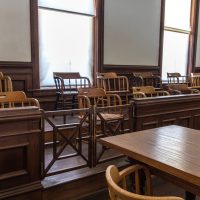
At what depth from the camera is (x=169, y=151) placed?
1423 millimetres

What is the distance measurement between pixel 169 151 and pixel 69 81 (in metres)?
3.03

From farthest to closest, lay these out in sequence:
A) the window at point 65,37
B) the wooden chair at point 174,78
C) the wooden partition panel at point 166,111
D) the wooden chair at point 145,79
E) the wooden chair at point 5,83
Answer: the wooden chair at point 174,78
the wooden chair at point 145,79
the window at point 65,37
the wooden chair at point 5,83
the wooden partition panel at point 166,111

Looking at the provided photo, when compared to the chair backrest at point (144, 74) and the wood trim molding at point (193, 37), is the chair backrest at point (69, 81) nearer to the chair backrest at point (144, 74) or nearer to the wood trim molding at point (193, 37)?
the chair backrest at point (144, 74)

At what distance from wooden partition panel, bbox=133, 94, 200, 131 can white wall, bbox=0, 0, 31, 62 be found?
2189 mm

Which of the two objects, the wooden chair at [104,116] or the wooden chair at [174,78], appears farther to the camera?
the wooden chair at [174,78]

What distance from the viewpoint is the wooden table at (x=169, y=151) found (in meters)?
1.20

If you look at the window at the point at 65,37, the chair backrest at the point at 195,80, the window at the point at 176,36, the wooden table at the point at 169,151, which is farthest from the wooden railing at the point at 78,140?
the window at the point at 176,36

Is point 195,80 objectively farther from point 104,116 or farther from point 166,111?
point 104,116

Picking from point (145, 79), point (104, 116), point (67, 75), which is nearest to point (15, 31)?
point (67, 75)

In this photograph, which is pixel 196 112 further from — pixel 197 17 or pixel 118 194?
pixel 197 17

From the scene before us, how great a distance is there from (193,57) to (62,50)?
386 cm

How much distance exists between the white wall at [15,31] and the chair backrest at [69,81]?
22.0 inches

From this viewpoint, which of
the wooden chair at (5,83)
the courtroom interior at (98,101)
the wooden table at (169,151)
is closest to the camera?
the wooden table at (169,151)

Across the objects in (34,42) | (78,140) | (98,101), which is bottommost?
(78,140)
